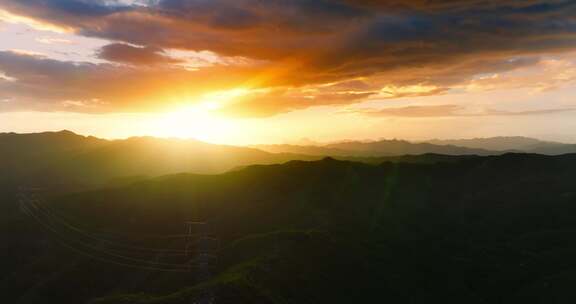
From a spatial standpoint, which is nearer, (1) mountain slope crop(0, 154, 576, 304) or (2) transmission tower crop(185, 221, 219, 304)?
(1) mountain slope crop(0, 154, 576, 304)

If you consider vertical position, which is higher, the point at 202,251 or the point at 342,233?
the point at 342,233

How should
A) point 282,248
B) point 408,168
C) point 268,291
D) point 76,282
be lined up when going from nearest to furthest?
point 268,291, point 282,248, point 76,282, point 408,168

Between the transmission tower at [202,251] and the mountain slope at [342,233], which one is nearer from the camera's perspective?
the mountain slope at [342,233]

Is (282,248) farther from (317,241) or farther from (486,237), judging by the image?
(486,237)

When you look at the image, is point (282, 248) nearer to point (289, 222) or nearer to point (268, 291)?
point (268, 291)

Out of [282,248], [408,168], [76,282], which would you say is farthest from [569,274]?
[76,282]

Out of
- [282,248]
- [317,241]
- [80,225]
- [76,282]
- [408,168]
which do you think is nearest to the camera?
[282,248]

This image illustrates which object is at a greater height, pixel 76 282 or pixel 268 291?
pixel 268 291

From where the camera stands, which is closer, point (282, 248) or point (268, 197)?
point (282, 248)

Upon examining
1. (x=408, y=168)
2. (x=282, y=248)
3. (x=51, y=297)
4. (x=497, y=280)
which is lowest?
(x=51, y=297)

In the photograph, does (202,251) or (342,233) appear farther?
(342,233)

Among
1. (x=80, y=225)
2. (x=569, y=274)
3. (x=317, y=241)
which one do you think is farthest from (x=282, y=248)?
(x=80, y=225)
